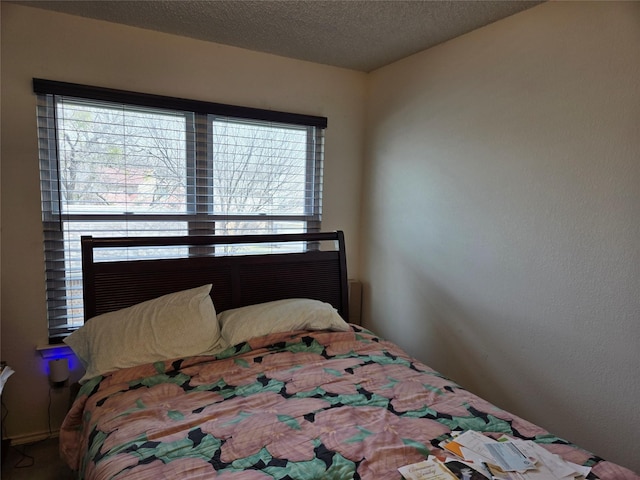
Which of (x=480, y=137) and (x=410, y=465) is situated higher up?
(x=480, y=137)

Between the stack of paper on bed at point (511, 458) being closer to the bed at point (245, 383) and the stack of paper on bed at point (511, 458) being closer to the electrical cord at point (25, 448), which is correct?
the bed at point (245, 383)

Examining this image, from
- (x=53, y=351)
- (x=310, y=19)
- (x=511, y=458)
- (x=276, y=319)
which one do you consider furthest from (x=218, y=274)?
(x=511, y=458)

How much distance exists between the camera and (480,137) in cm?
226

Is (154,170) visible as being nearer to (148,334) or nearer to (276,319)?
(148,334)

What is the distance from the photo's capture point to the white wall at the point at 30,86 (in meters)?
2.13

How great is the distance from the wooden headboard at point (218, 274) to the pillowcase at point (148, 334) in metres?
0.15

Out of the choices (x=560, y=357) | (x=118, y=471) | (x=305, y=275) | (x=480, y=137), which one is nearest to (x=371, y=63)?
(x=480, y=137)

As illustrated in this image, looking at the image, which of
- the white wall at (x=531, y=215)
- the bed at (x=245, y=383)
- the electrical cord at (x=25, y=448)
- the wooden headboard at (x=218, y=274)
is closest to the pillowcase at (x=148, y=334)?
the bed at (x=245, y=383)

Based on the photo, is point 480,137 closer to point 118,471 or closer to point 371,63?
point 371,63

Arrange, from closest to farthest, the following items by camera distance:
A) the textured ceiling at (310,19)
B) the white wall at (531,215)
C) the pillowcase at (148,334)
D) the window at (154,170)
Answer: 1. the white wall at (531,215)
2. the pillowcase at (148,334)
3. the textured ceiling at (310,19)
4. the window at (154,170)

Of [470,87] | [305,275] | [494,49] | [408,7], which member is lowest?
[305,275]

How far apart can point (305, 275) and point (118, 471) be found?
163cm

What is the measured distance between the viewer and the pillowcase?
1.84 m

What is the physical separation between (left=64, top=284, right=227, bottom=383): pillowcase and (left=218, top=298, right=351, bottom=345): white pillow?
9 centimetres
